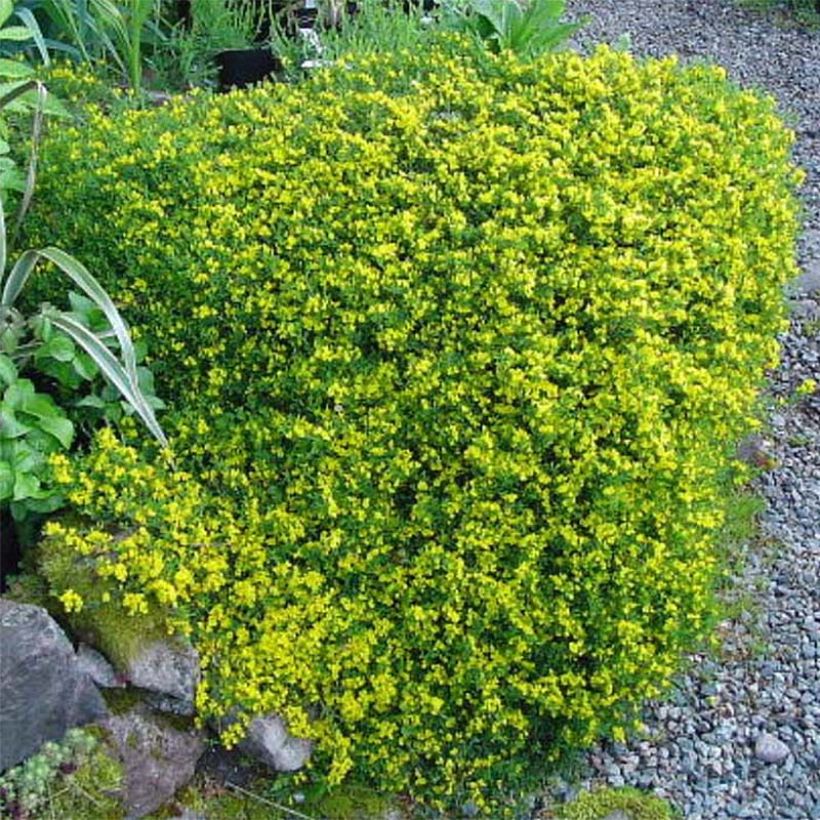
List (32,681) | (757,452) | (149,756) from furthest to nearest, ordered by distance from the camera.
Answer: (757,452) < (149,756) < (32,681)

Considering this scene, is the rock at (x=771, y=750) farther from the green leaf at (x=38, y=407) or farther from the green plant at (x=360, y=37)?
the green plant at (x=360, y=37)

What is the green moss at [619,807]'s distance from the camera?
3.30 metres

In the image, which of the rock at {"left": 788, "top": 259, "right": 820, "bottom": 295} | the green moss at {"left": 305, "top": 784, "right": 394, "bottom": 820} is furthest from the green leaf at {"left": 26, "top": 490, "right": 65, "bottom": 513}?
the rock at {"left": 788, "top": 259, "right": 820, "bottom": 295}

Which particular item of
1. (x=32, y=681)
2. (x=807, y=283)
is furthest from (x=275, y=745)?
(x=807, y=283)

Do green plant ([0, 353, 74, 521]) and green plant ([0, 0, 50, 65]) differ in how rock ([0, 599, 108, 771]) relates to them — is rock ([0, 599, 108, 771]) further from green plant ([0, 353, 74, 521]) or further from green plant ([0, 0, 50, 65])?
green plant ([0, 0, 50, 65])

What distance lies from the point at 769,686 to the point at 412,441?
131 centimetres

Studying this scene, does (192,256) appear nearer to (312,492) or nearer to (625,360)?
(312,492)

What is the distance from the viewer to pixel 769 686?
3648 mm

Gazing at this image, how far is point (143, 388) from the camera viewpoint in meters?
3.38

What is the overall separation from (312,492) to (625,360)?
35.8 inches

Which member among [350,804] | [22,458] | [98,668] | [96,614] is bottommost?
[350,804]

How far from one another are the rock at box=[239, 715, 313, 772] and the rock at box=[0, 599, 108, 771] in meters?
0.47

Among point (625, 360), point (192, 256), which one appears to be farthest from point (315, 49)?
point (625, 360)

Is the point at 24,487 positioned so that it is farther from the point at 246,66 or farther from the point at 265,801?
the point at 246,66
